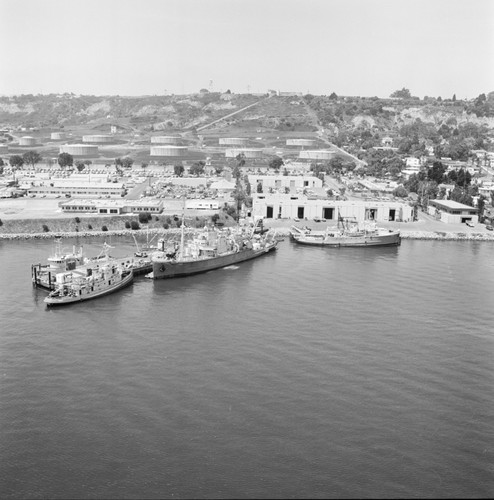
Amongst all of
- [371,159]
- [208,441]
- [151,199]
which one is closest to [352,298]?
[208,441]

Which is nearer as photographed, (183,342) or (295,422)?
(295,422)

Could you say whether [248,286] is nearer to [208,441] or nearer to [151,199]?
[208,441]

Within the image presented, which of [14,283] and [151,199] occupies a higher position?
[151,199]

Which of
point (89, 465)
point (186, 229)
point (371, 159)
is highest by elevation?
point (371, 159)

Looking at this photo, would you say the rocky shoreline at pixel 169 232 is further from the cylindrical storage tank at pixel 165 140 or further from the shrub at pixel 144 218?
the cylindrical storage tank at pixel 165 140

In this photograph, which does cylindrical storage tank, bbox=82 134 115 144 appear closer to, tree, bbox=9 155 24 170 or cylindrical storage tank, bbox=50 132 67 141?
cylindrical storage tank, bbox=50 132 67 141

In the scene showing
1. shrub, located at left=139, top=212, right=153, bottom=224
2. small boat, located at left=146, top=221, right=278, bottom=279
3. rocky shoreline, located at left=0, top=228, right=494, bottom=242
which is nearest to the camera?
small boat, located at left=146, top=221, right=278, bottom=279

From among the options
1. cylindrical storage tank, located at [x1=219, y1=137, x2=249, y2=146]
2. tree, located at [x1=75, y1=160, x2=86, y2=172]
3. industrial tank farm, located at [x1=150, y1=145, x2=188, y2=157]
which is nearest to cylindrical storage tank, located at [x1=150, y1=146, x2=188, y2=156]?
industrial tank farm, located at [x1=150, y1=145, x2=188, y2=157]
